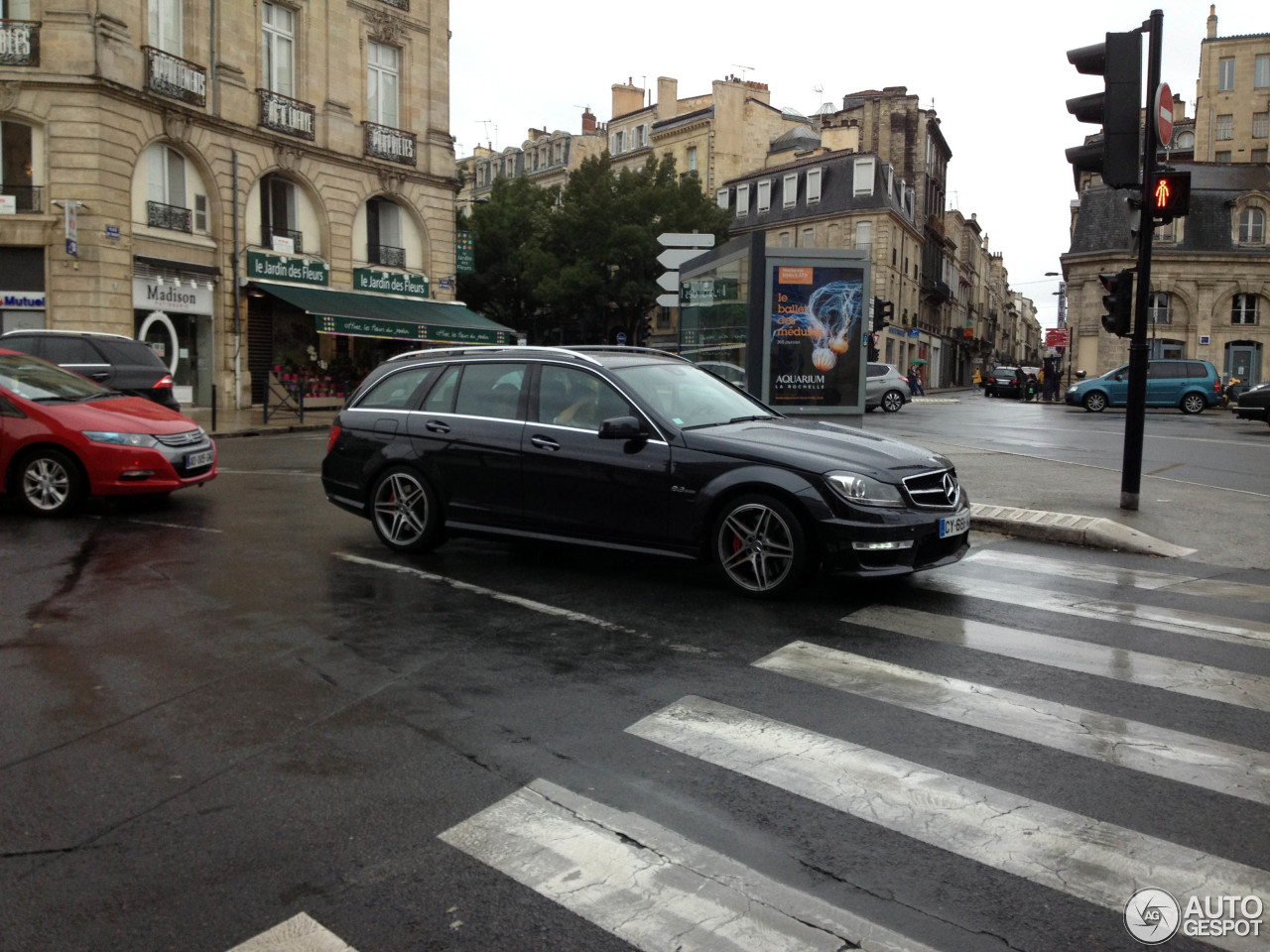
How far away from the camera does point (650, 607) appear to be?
6.60 metres

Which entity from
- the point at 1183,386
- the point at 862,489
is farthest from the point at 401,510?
the point at 1183,386

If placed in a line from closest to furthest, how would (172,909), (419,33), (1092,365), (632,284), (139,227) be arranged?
(172,909) → (139,227) → (419,33) → (632,284) → (1092,365)

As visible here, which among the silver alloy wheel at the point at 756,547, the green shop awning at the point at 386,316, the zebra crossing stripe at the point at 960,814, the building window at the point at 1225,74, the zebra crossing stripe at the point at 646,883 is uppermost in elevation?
the building window at the point at 1225,74

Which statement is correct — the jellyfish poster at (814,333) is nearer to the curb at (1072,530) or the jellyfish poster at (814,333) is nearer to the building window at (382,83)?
the curb at (1072,530)

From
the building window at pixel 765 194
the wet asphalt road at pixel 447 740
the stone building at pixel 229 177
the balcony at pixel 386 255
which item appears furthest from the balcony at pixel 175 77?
the building window at pixel 765 194

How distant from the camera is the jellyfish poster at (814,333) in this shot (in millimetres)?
13992

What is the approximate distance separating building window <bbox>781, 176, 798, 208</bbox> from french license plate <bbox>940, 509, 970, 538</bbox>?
2239 inches

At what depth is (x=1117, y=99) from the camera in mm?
9961

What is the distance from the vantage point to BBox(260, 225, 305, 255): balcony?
29766mm

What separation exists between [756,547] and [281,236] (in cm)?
2672

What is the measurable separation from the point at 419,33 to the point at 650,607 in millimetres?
32036

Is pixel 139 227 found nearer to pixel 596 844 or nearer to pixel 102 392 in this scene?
pixel 102 392

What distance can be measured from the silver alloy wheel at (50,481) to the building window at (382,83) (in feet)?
83.7

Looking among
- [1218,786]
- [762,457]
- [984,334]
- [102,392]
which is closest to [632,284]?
[102,392]
